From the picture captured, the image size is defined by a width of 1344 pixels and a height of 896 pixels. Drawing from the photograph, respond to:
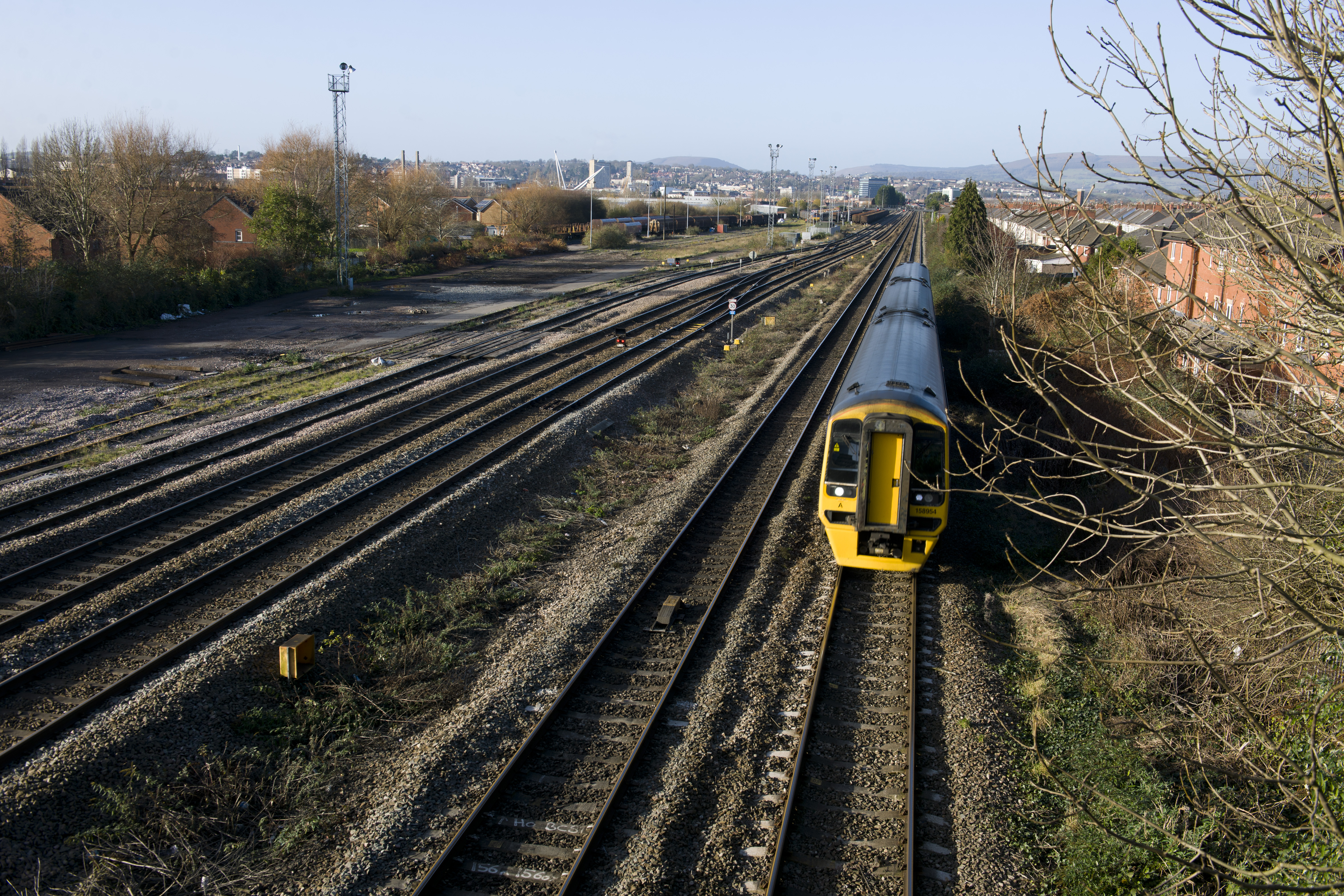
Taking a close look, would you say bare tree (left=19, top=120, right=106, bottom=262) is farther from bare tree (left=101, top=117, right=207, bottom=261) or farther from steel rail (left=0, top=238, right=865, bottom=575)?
steel rail (left=0, top=238, right=865, bottom=575)

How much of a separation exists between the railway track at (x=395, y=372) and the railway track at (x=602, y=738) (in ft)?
32.0

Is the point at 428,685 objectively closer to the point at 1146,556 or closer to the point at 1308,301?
the point at 1308,301

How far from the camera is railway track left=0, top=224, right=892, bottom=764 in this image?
25.9 ft

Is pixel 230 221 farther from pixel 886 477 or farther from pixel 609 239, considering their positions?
pixel 886 477

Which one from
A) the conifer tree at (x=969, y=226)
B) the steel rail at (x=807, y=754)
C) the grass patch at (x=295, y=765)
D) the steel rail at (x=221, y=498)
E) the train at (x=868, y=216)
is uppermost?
the train at (x=868, y=216)

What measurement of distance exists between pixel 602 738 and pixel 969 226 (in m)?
34.1

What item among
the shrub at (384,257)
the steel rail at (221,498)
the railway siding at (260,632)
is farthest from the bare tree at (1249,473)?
the shrub at (384,257)

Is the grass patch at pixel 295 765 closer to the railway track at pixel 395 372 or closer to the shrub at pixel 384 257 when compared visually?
the railway track at pixel 395 372

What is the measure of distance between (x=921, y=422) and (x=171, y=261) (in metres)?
37.5

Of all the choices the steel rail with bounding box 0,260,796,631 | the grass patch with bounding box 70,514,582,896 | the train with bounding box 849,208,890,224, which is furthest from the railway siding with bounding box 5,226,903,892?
the train with bounding box 849,208,890,224

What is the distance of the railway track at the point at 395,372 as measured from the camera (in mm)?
14742

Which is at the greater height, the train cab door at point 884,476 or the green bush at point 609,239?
the green bush at point 609,239

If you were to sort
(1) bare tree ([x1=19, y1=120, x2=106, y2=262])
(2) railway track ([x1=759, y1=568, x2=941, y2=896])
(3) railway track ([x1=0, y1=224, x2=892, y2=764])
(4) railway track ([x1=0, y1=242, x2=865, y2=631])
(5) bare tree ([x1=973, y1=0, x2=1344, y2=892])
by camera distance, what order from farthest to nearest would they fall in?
1. (1) bare tree ([x1=19, y1=120, x2=106, y2=262])
2. (4) railway track ([x1=0, y1=242, x2=865, y2=631])
3. (3) railway track ([x1=0, y1=224, x2=892, y2=764])
4. (2) railway track ([x1=759, y1=568, x2=941, y2=896])
5. (5) bare tree ([x1=973, y1=0, x2=1344, y2=892])

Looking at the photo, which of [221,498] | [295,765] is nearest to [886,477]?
[295,765]
